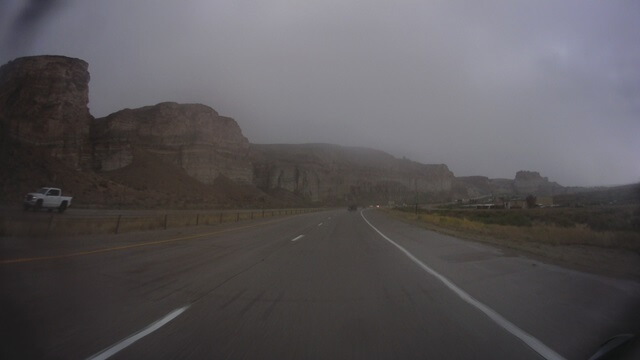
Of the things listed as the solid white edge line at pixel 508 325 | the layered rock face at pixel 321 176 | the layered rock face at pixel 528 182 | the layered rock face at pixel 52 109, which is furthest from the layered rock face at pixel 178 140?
the layered rock face at pixel 528 182

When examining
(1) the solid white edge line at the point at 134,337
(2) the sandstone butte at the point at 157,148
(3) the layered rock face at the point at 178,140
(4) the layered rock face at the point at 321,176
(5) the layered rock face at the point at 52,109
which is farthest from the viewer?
(4) the layered rock face at the point at 321,176

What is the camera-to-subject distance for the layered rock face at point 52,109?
154ft

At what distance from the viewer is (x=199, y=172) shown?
Answer: 103m

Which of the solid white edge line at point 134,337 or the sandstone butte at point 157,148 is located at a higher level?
the sandstone butte at point 157,148

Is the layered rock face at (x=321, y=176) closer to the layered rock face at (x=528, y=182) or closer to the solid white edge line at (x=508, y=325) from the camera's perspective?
the layered rock face at (x=528, y=182)

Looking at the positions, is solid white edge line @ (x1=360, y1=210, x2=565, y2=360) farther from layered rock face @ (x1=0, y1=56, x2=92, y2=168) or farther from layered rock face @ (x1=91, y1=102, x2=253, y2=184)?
layered rock face @ (x1=91, y1=102, x2=253, y2=184)

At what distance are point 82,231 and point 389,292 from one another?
18.1 metres

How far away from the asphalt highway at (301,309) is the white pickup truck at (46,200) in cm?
2416

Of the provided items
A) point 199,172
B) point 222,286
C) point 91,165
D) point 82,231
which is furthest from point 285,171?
point 222,286

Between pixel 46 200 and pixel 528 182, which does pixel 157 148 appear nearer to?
pixel 46 200

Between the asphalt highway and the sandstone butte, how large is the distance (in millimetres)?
8114

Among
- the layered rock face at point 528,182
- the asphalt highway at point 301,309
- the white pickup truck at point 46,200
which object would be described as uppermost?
the layered rock face at point 528,182

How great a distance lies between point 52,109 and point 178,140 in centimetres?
4736

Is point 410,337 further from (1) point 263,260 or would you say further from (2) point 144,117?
(2) point 144,117
